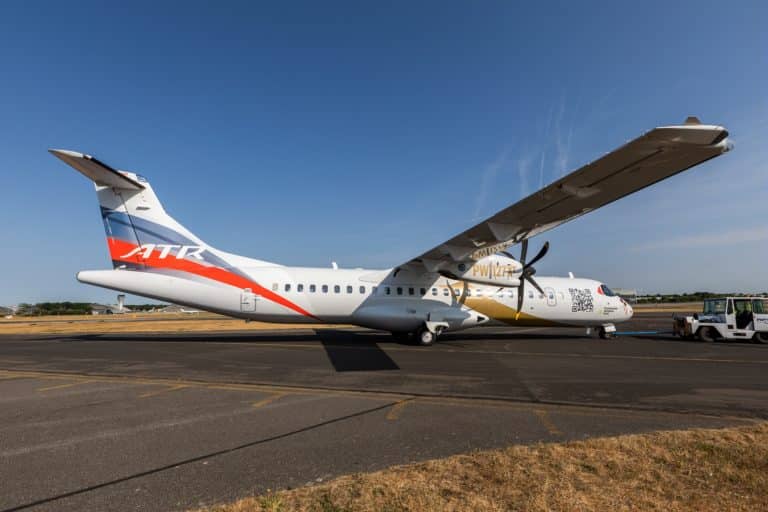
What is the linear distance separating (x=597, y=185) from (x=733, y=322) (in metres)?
14.8

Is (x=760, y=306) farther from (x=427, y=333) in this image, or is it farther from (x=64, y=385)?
(x=64, y=385)

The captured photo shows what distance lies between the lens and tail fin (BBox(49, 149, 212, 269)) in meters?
15.9

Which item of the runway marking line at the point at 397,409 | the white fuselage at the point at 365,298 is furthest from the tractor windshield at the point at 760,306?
the runway marking line at the point at 397,409

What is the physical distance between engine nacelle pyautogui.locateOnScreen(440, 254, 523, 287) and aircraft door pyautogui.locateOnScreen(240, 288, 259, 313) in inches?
315

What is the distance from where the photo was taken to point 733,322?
63.0 ft

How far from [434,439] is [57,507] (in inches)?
150

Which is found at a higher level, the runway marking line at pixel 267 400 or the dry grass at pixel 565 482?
the dry grass at pixel 565 482

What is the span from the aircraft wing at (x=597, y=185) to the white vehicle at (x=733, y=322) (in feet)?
37.4

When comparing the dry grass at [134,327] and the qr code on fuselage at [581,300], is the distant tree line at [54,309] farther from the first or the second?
the qr code on fuselage at [581,300]

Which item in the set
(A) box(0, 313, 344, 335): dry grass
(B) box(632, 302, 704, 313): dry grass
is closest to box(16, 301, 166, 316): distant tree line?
(A) box(0, 313, 344, 335): dry grass

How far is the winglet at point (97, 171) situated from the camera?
1310 centimetres

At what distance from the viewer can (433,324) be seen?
56.7 feet

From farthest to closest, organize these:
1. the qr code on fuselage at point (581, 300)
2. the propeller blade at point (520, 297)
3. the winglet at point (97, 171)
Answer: the qr code on fuselage at point (581, 300) → the propeller blade at point (520, 297) → the winglet at point (97, 171)

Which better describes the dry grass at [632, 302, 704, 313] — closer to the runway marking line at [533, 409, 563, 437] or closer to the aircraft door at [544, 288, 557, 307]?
the aircraft door at [544, 288, 557, 307]
